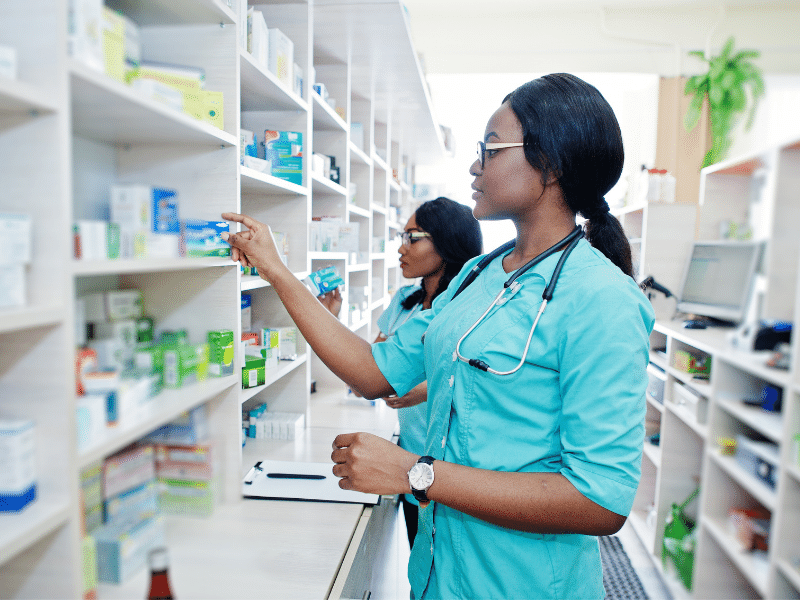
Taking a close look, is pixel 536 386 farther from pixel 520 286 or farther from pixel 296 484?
pixel 296 484

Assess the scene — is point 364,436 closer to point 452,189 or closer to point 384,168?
point 384,168

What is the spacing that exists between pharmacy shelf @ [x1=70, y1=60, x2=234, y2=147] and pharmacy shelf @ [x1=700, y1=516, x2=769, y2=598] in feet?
7.38

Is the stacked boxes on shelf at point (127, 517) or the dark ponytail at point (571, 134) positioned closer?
the stacked boxes on shelf at point (127, 517)

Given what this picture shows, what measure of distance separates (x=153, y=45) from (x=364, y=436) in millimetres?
769

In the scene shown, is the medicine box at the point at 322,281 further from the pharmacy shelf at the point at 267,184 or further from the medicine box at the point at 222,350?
the medicine box at the point at 222,350

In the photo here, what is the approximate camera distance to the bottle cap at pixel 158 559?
2.08 feet

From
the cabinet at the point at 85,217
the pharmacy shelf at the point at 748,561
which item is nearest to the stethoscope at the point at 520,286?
the cabinet at the point at 85,217

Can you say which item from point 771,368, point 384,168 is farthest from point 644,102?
point 771,368

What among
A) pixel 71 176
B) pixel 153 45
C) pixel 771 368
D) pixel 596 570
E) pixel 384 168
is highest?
pixel 384 168

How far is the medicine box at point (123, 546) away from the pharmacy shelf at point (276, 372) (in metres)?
0.92

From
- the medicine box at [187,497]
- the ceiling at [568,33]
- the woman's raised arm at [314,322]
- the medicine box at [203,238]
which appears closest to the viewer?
the medicine box at [187,497]

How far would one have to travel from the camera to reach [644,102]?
5043 mm

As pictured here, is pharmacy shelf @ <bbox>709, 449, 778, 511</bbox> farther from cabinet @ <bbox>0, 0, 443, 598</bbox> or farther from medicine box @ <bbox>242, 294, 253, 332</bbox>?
medicine box @ <bbox>242, 294, 253, 332</bbox>

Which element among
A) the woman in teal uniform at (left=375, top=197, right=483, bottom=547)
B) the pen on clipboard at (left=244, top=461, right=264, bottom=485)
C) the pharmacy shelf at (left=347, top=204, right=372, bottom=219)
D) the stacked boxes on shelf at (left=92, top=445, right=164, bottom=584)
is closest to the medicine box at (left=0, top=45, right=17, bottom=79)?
the stacked boxes on shelf at (left=92, top=445, right=164, bottom=584)
